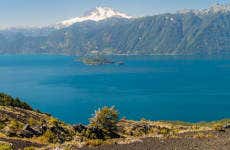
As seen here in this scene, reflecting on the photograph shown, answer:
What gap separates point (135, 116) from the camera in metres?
197

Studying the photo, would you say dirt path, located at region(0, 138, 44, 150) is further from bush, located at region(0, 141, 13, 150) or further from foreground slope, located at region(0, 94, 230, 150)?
bush, located at region(0, 141, 13, 150)

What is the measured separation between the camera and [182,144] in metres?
43.8

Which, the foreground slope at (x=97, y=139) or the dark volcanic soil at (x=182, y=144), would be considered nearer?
the dark volcanic soil at (x=182, y=144)

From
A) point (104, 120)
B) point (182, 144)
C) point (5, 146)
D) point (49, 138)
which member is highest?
point (104, 120)

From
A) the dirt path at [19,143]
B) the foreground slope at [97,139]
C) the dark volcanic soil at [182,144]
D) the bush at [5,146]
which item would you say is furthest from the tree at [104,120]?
the bush at [5,146]

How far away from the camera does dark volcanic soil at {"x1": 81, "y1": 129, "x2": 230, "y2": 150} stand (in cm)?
4178

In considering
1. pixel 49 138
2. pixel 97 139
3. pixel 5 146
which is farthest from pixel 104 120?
pixel 5 146

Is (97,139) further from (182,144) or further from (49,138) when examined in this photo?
(182,144)

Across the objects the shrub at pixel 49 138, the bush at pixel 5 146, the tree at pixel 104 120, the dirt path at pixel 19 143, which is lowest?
the bush at pixel 5 146

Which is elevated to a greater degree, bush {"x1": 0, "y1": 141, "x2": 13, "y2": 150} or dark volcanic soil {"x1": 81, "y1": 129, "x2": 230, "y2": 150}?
dark volcanic soil {"x1": 81, "y1": 129, "x2": 230, "y2": 150}

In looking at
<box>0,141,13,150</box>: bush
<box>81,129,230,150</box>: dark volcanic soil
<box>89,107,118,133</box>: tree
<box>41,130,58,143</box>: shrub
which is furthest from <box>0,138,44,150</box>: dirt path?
<box>89,107,118,133</box>: tree

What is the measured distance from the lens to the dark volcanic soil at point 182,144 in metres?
41.8

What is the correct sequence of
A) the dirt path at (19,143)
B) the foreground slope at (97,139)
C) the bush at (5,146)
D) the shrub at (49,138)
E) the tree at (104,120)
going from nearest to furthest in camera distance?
the bush at (5,146) < the dirt path at (19,143) < the foreground slope at (97,139) < the shrub at (49,138) < the tree at (104,120)

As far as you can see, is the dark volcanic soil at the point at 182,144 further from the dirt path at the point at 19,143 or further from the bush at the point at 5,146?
the bush at the point at 5,146
